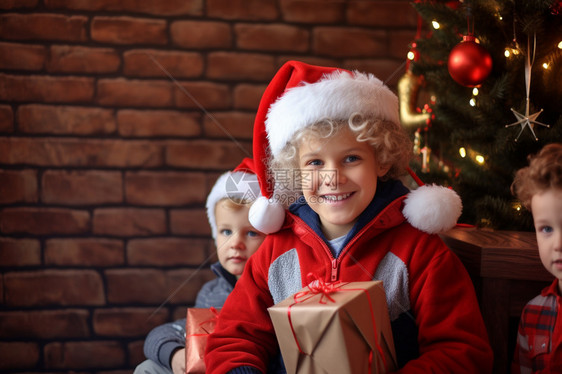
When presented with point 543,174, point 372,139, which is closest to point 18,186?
point 372,139

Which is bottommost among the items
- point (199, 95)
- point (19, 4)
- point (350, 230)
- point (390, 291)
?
point (390, 291)

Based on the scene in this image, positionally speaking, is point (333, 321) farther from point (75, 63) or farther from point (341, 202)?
point (75, 63)

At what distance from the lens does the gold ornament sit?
68.2 inches

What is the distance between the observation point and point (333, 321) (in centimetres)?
89

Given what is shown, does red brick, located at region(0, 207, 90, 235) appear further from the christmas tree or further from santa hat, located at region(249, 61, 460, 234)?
the christmas tree

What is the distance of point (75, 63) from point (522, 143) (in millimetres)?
1594

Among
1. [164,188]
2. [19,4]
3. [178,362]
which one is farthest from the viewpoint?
[164,188]

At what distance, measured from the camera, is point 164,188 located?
2.01 m

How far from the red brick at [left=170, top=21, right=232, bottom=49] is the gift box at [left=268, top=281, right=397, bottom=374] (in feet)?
4.22

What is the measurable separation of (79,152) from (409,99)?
126 centimetres

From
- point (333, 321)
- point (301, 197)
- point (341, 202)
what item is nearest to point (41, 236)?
point (301, 197)

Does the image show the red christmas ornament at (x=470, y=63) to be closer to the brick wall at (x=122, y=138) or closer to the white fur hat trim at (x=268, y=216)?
the white fur hat trim at (x=268, y=216)

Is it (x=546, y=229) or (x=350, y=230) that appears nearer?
(x=546, y=229)

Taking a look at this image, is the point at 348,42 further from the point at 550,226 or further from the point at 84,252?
the point at 84,252
